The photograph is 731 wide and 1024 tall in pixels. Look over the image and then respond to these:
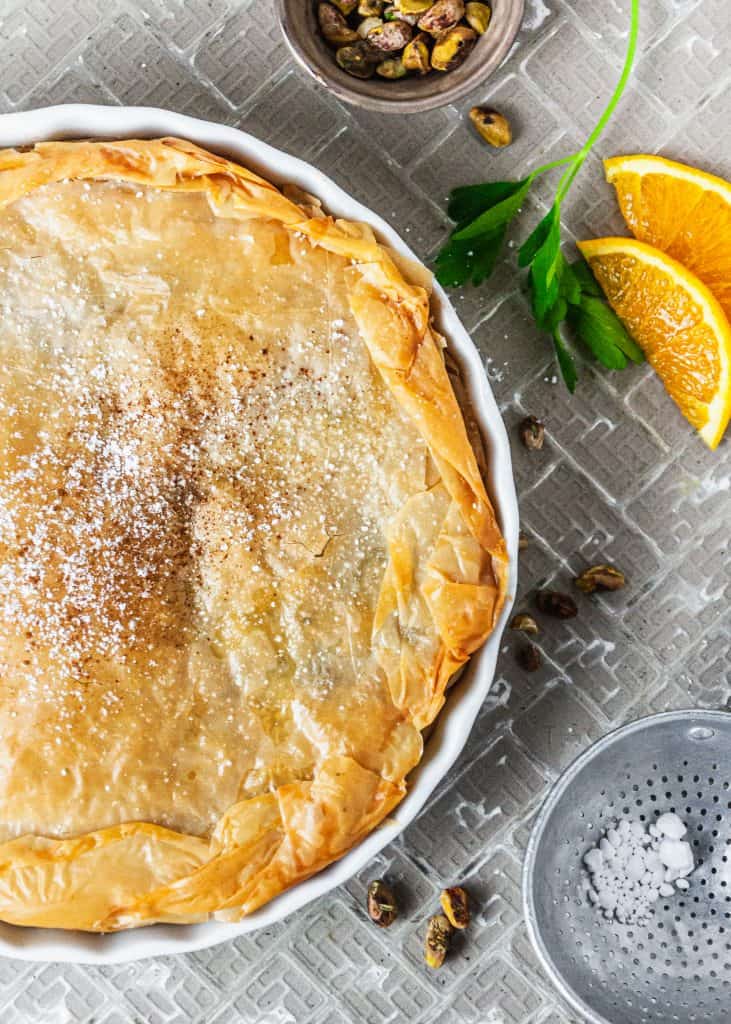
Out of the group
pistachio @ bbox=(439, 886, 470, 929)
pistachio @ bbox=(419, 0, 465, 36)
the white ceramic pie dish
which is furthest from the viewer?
pistachio @ bbox=(439, 886, 470, 929)

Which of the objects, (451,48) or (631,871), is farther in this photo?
(631,871)

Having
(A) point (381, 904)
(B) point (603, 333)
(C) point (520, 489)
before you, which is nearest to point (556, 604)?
(C) point (520, 489)

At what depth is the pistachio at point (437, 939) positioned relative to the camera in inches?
61.9

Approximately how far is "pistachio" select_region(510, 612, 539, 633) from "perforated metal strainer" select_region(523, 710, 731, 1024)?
0.20 m

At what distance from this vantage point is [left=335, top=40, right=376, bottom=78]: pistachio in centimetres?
147

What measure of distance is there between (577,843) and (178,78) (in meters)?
1.23

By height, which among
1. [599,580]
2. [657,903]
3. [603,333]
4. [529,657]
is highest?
[603,333]

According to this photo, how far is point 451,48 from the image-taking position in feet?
4.79

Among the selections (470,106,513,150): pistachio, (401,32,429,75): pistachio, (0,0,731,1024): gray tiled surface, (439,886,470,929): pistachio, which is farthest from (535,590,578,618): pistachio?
(401,32,429,75): pistachio

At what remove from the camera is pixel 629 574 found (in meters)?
1.61

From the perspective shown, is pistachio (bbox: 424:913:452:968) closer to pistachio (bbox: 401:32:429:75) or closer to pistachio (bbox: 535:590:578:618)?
pistachio (bbox: 535:590:578:618)

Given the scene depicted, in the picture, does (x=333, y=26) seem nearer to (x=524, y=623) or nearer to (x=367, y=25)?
(x=367, y=25)

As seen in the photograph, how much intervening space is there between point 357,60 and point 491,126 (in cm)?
21

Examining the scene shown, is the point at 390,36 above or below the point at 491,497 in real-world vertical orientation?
above
